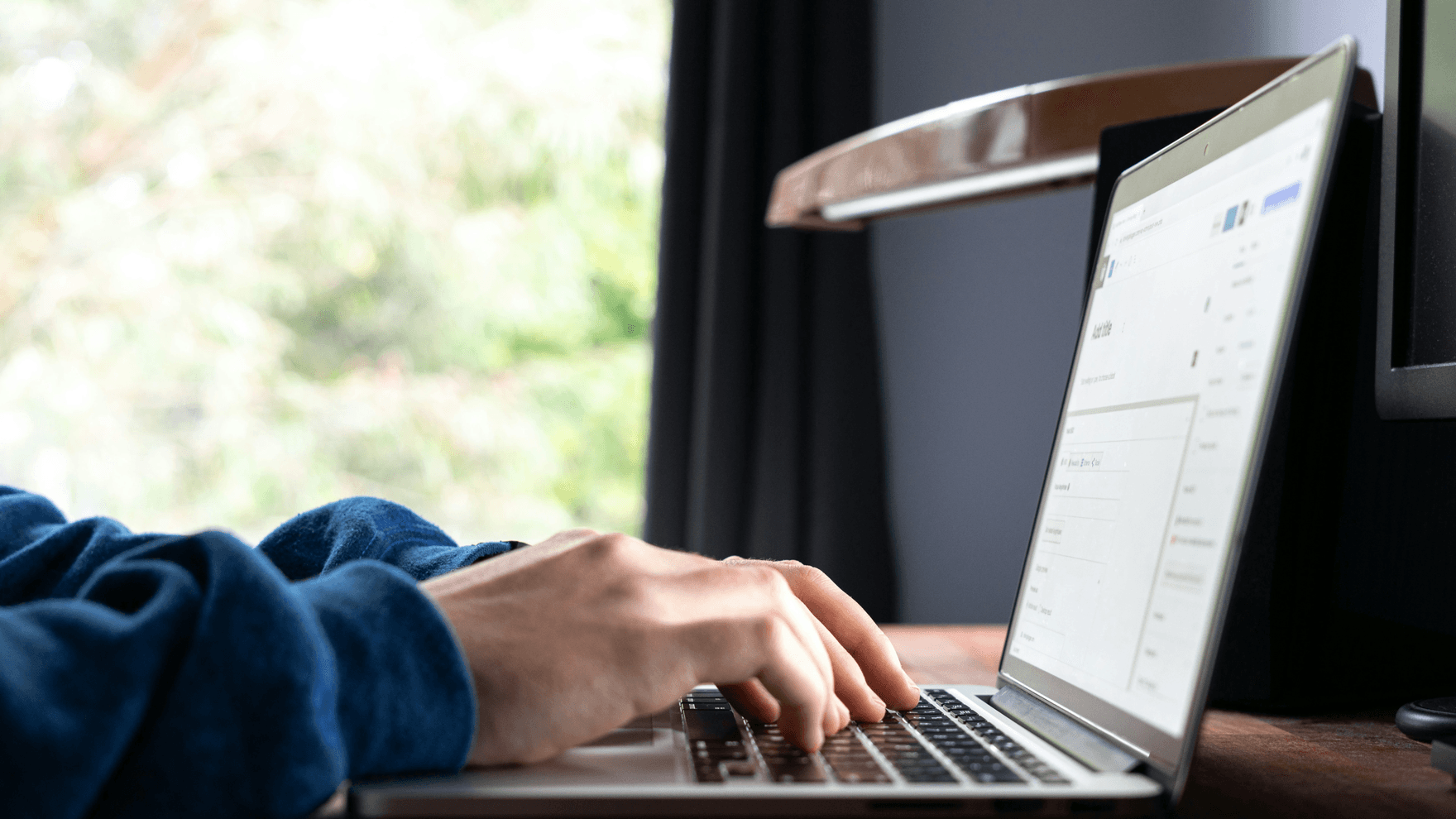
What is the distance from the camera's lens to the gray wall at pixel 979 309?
1662 mm

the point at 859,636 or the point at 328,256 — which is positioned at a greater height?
the point at 328,256

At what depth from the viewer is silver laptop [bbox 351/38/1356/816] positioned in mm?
344

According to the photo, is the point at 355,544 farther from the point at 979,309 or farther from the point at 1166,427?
the point at 979,309

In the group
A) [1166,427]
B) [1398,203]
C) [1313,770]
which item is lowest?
[1313,770]

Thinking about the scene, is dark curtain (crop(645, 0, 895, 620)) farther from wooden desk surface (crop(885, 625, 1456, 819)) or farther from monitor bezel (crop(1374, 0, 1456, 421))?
monitor bezel (crop(1374, 0, 1456, 421))

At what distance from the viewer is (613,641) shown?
1.30 ft

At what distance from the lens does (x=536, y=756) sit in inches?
15.1

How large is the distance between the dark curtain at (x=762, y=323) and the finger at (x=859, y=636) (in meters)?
1.33

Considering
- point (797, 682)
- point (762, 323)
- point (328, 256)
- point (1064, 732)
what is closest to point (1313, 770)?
point (1064, 732)

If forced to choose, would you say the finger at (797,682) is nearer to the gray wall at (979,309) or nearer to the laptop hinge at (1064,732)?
the laptop hinge at (1064,732)

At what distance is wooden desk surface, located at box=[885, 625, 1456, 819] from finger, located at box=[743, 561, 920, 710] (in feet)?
0.46

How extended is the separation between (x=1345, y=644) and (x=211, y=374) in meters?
2.99

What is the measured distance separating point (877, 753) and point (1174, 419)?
0.19m

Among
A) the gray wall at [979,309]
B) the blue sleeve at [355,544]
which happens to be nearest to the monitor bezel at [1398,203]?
the blue sleeve at [355,544]
